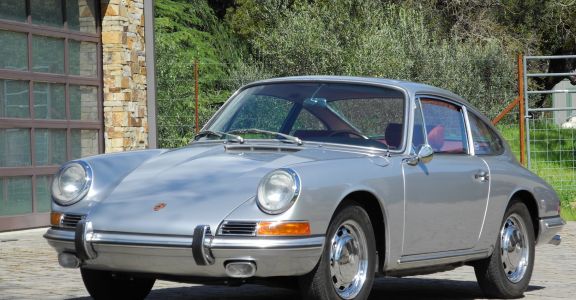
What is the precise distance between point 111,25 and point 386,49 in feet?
42.4

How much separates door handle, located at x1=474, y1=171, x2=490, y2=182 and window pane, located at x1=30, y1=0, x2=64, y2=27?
8299mm

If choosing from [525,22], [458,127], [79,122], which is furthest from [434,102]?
[525,22]

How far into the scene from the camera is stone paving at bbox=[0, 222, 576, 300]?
329 inches

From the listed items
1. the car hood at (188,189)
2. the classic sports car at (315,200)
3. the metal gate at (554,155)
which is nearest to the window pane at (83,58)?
the metal gate at (554,155)

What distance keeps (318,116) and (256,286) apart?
186 centimetres

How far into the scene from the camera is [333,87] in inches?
312

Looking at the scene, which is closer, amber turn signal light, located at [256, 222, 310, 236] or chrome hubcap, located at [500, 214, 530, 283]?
amber turn signal light, located at [256, 222, 310, 236]

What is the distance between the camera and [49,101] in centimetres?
1523

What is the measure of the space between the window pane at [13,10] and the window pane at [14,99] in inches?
30.5

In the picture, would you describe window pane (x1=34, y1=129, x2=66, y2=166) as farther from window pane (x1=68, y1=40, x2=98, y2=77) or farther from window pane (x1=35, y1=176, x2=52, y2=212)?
window pane (x1=68, y1=40, x2=98, y2=77)

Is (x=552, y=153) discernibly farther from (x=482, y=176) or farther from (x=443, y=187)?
(x=443, y=187)

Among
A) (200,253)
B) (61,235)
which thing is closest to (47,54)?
(61,235)

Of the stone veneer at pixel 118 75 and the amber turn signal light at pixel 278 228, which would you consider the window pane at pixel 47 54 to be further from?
the amber turn signal light at pixel 278 228

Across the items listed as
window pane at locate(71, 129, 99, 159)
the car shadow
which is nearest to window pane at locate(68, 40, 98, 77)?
window pane at locate(71, 129, 99, 159)
